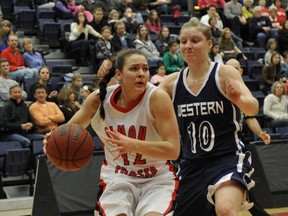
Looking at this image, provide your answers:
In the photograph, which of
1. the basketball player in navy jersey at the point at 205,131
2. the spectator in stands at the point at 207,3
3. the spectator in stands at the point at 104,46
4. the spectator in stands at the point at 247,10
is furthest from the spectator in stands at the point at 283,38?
the basketball player in navy jersey at the point at 205,131

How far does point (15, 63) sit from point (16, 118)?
1794mm

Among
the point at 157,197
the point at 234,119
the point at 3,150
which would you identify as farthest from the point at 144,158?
the point at 3,150

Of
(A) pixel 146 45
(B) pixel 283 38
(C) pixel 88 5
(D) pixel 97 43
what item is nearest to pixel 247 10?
(B) pixel 283 38

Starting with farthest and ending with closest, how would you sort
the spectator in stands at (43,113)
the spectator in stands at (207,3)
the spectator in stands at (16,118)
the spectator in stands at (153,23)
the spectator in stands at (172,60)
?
the spectator in stands at (207,3) < the spectator in stands at (153,23) < the spectator in stands at (172,60) < the spectator in stands at (43,113) < the spectator in stands at (16,118)

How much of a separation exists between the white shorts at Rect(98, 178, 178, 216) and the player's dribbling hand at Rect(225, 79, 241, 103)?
68 cm

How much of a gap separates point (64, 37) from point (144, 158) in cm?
842

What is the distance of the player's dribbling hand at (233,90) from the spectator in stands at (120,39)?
770 centimetres

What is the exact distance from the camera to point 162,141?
4336mm

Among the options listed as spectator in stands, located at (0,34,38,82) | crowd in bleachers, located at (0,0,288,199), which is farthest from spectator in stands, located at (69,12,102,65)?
spectator in stands, located at (0,34,38,82)

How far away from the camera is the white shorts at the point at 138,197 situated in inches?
170

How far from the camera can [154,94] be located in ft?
14.7

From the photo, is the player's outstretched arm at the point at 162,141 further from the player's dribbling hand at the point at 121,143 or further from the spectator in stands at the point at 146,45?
the spectator in stands at the point at 146,45

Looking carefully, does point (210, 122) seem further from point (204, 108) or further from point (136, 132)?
point (136, 132)

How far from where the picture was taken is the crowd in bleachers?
952 cm
